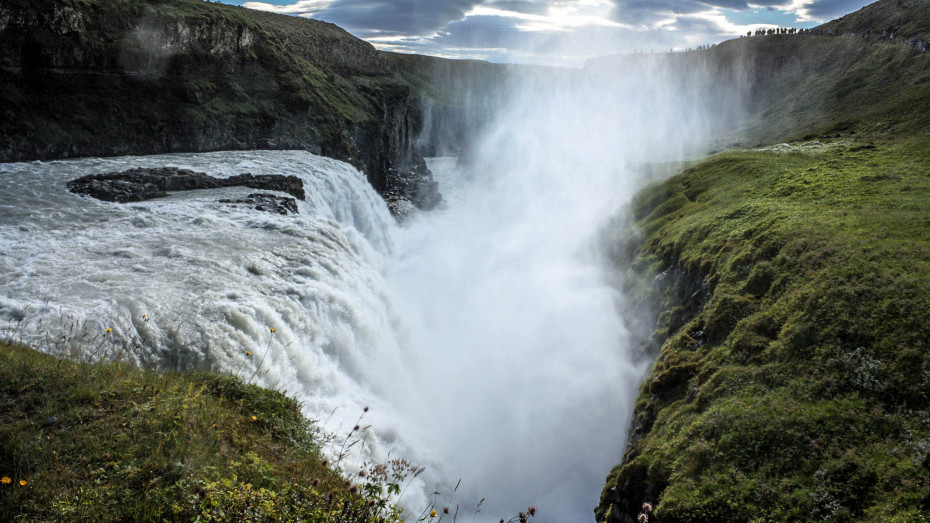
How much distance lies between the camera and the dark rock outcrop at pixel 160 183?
24703 mm

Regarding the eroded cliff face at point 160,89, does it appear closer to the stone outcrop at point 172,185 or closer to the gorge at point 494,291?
the gorge at point 494,291

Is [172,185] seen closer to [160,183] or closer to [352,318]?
[160,183]

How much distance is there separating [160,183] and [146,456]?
25516 mm

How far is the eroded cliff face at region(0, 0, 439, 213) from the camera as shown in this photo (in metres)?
33.0

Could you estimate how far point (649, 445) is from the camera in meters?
13.8

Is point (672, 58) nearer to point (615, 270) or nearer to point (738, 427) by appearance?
point (615, 270)

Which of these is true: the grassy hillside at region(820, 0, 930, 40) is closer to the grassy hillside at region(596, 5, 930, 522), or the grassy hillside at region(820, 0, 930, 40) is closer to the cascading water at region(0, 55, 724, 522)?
the cascading water at region(0, 55, 724, 522)

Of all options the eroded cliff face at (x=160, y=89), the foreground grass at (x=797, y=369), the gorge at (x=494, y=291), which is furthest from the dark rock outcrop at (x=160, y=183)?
the foreground grass at (x=797, y=369)

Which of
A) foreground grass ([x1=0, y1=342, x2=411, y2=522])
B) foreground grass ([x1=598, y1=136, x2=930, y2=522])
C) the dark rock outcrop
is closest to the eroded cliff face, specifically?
the dark rock outcrop

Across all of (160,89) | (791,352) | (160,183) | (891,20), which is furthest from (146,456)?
(891,20)

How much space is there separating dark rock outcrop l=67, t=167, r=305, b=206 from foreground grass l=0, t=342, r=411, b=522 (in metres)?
18.3

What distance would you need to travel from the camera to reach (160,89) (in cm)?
4156

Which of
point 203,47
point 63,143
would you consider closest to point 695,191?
point 63,143

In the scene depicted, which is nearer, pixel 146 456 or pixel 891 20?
pixel 146 456
